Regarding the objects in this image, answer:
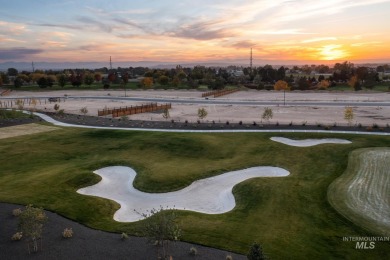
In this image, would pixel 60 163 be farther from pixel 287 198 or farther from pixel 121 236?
pixel 287 198

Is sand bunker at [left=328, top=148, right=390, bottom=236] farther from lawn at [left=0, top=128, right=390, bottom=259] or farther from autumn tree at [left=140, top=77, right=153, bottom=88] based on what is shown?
autumn tree at [left=140, top=77, right=153, bottom=88]

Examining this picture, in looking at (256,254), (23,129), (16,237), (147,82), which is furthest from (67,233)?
(147,82)

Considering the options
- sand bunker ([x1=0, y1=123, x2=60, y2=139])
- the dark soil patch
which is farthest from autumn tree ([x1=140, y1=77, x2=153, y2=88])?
the dark soil patch

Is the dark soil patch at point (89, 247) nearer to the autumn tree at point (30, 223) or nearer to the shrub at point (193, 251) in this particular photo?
the shrub at point (193, 251)

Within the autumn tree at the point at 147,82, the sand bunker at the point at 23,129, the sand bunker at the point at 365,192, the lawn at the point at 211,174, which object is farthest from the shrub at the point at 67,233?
the autumn tree at the point at 147,82

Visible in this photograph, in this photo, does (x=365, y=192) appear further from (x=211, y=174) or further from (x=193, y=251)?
(x=193, y=251)

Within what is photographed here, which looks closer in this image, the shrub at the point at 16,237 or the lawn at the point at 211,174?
the shrub at the point at 16,237
